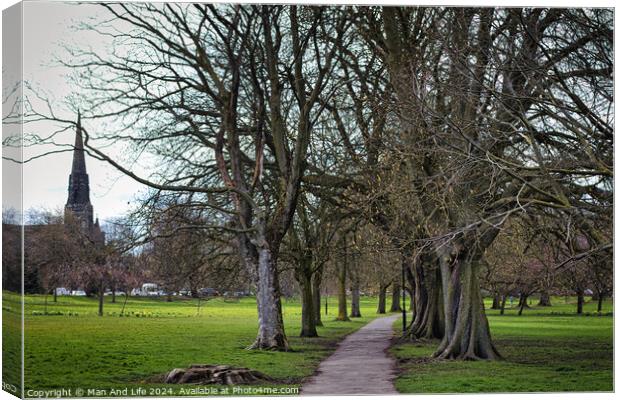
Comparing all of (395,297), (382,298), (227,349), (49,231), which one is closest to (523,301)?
(227,349)

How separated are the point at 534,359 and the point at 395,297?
241 inches

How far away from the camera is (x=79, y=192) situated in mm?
14766

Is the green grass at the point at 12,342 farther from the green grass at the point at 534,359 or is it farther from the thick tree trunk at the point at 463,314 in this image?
the thick tree trunk at the point at 463,314

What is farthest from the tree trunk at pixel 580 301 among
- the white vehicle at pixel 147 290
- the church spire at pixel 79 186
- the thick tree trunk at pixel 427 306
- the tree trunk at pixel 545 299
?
the church spire at pixel 79 186

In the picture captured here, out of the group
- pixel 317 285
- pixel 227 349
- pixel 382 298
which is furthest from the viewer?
pixel 382 298

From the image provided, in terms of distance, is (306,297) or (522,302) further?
(306,297)

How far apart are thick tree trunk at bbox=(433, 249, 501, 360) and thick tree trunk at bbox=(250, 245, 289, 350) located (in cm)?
277

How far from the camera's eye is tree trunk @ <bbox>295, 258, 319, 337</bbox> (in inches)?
735

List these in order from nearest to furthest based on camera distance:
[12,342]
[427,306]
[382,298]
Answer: [12,342] < [427,306] < [382,298]

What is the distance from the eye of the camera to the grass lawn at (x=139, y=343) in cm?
1372

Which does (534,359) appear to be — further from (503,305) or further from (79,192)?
(79,192)

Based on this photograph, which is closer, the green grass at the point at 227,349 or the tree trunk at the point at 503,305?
the green grass at the point at 227,349

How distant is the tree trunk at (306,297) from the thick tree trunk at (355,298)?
2.89 ft

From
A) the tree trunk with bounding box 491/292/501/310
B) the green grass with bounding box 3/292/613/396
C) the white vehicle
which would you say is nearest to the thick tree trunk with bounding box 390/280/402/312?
the tree trunk with bounding box 491/292/501/310
